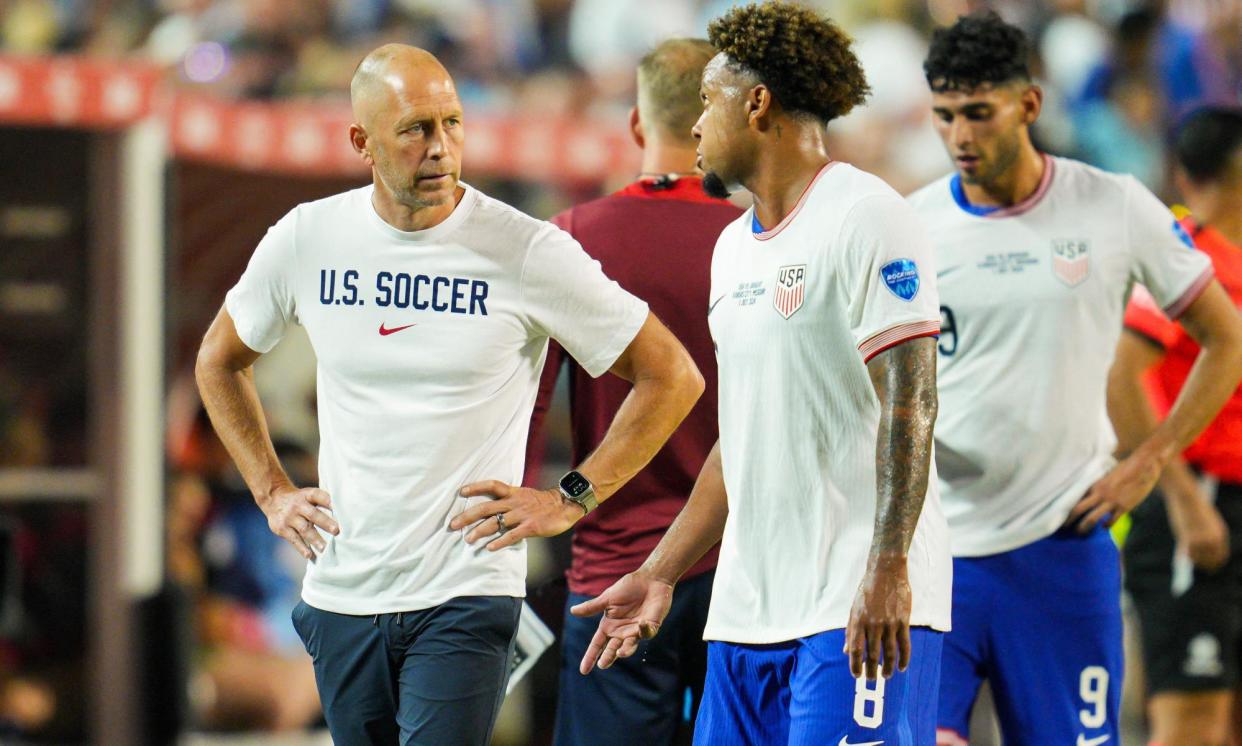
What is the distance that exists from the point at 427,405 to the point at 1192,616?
315 cm

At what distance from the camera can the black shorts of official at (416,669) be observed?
3.54m

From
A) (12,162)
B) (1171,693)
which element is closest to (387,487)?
(1171,693)

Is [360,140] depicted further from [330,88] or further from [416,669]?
[330,88]

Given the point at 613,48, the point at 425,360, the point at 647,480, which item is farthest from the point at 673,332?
the point at 613,48

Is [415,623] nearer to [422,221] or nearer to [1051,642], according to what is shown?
[422,221]

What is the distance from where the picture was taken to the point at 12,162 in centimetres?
851

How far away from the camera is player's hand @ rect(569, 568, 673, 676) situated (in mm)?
3637

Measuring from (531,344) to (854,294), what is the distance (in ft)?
2.76

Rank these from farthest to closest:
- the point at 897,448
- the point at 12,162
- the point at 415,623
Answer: the point at 12,162, the point at 415,623, the point at 897,448

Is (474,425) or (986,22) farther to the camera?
(986,22)

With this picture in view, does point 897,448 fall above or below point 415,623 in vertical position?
above

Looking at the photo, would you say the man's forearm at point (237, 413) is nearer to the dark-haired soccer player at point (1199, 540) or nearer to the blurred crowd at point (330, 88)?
the dark-haired soccer player at point (1199, 540)

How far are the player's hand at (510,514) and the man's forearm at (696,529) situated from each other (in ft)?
0.73

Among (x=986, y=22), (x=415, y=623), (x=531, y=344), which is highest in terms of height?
(x=986, y=22)
